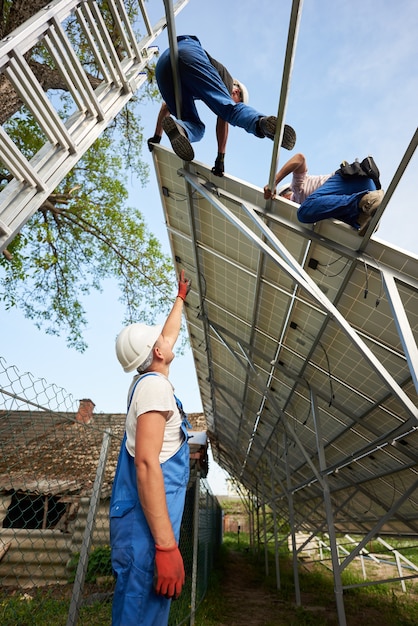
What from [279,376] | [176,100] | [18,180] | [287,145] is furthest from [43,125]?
[279,376]

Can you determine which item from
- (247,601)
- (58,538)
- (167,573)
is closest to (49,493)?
(58,538)

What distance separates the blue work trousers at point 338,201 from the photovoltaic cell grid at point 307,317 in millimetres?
162

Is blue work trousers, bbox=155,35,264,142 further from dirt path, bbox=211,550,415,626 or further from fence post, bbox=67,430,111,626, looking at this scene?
dirt path, bbox=211,550,415,626

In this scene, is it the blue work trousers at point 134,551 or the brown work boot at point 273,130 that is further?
the brown work boot at point 273,130

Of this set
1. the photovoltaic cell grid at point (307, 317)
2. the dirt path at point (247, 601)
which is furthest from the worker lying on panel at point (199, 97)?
the dirt path at point (247, 601)

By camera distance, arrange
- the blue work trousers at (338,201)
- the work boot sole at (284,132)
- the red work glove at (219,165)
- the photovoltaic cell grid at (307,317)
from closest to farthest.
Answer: the work boot sole at (284,132) < the blue work trousers at (338,201) < the photovoltaic cell grid at (307,317) < the red work glove at (219,165)

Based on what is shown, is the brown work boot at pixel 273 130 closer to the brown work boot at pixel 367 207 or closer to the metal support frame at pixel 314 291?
the brown work boot at pixel 367 207

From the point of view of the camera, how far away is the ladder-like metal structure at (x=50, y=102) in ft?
8.04

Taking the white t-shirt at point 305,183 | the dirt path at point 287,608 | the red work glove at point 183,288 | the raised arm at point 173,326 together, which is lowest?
the dirt path at point 287,608

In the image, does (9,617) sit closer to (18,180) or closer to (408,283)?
(18,180)

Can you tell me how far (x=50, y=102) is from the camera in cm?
291

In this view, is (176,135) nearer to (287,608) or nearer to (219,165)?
(219,165)

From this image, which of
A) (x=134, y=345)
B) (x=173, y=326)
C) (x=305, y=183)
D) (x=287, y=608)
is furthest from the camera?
(x=287, y=608)

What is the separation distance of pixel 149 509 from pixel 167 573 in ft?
0.81
